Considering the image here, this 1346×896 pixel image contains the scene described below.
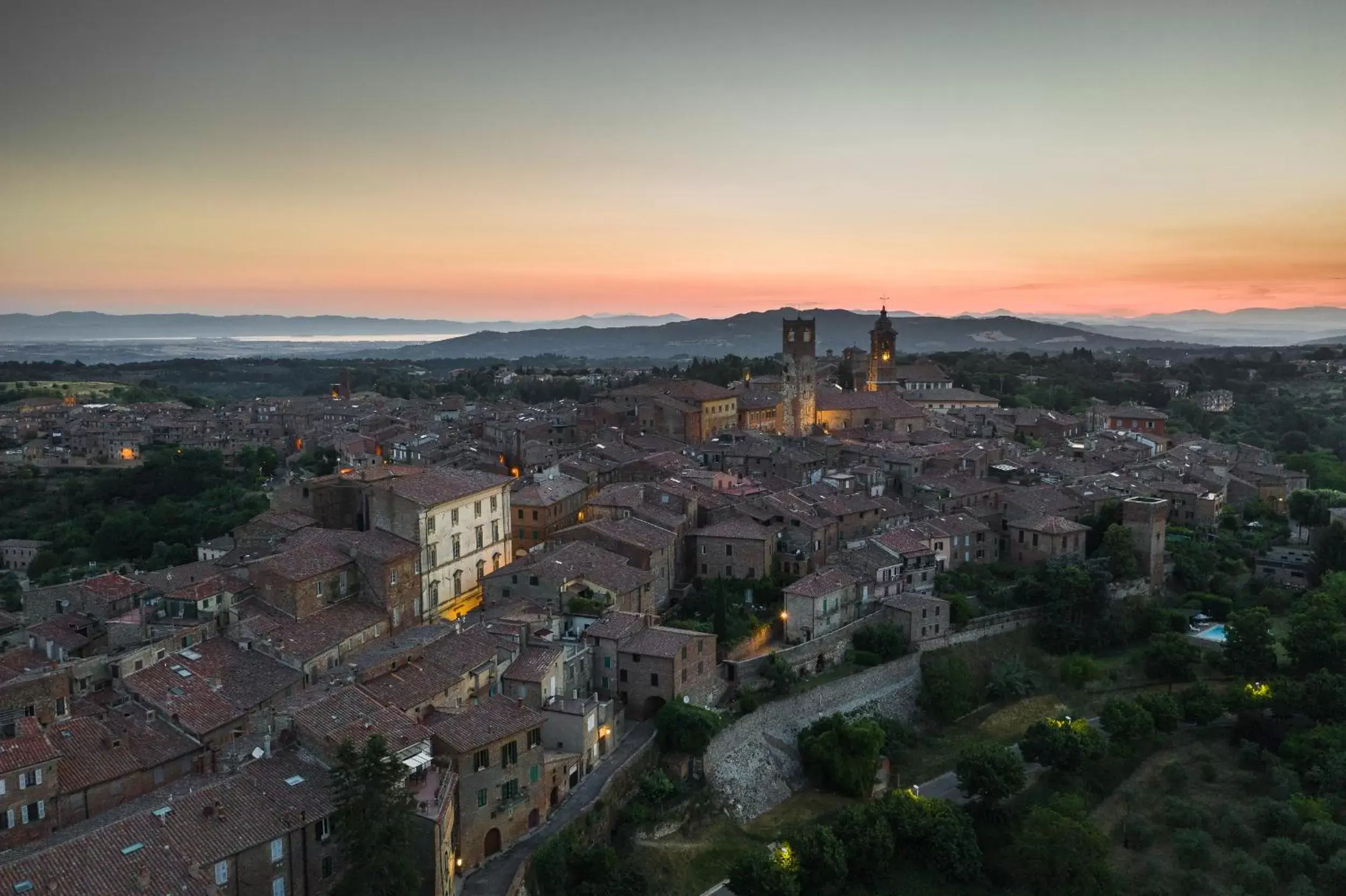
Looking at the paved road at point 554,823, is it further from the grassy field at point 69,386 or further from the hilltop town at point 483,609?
the grassy field at point 69,386

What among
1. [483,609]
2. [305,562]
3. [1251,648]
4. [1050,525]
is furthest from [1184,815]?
[305,562]

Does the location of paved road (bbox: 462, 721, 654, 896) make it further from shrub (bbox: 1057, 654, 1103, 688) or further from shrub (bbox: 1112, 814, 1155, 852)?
shrub (bbox: 1057, 654, 1103, 688)

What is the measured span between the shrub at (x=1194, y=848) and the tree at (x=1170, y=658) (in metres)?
8.29

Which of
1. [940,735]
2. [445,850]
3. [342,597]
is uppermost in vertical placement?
[342,597]

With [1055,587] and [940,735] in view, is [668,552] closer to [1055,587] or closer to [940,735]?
[940,735]

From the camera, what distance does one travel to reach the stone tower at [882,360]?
3511 inches

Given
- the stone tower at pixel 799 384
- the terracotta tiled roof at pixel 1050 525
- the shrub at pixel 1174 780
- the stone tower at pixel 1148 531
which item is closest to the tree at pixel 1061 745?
the shrub at pixel 1174 780

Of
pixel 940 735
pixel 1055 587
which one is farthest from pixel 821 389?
pixel 940 735

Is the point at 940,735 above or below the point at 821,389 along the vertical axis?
Result: below

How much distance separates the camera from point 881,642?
116 ft

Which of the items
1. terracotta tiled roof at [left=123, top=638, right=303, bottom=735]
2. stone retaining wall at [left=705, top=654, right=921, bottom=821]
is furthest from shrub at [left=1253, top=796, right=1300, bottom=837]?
terracotta tiled roof at [left=123, top=638, right=303, bottom=735]

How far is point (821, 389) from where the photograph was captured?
262 ft

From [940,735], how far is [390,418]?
178 ft

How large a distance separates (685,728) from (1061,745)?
13210 millimetres
